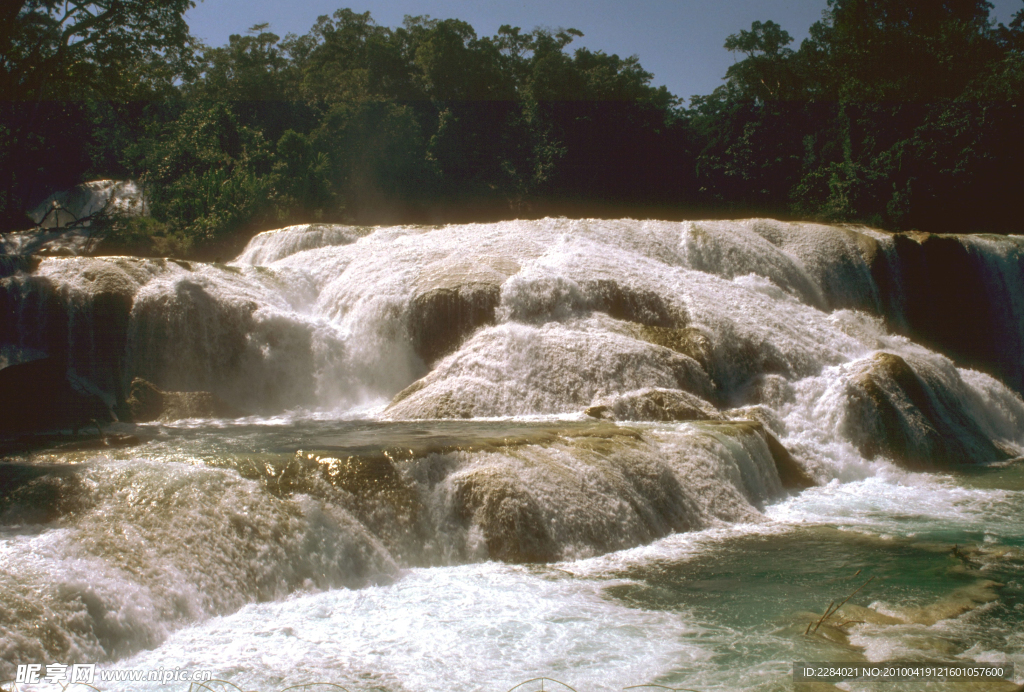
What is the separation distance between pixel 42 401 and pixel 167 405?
62.3 inches

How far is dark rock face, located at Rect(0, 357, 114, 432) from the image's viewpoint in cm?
1073

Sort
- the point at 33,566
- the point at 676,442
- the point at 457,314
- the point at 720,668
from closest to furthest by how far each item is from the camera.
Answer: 1. the point at 720,668
2. the point at 33,566
3. the point at 676,442
4. the point at 457,314

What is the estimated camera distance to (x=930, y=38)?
28.6 m

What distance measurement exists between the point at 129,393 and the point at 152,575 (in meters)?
7.31

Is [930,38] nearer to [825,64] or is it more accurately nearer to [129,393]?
[825,64]

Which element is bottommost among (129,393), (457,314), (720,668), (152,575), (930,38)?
(720,668)

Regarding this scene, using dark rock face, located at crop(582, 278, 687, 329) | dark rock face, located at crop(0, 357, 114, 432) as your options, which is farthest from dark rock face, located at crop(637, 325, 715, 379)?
dark rock face, located at crop(0, 357, 114, 432)

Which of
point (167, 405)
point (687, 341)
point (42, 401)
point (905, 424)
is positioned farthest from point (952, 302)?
point (42, 401)

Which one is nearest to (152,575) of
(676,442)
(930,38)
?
(676,442)

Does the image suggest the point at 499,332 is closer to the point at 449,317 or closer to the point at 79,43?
the point at 449,317

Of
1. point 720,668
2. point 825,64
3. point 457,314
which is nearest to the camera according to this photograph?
point 720,668

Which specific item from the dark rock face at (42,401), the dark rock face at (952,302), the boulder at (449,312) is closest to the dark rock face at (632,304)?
the boulder at (449,312)

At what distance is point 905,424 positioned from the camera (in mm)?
10945

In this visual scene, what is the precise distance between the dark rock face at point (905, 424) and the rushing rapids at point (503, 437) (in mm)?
40
